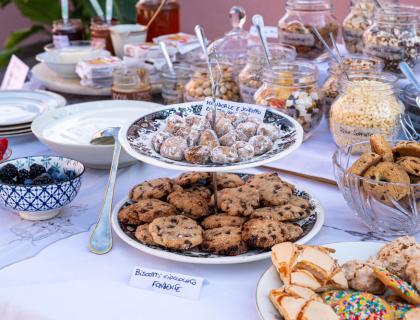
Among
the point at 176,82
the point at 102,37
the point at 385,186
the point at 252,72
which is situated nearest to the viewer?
the point at 385,186

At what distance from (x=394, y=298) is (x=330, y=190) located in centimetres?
41

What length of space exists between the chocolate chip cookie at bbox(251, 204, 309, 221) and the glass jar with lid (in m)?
0.77

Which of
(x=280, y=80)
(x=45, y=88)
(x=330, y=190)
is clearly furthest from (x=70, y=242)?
(x=45, y=88)

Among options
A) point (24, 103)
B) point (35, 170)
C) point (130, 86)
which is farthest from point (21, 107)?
point (35, 170)

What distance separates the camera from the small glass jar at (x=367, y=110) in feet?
3.76

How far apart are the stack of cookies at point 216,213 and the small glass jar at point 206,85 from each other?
0.41 meters

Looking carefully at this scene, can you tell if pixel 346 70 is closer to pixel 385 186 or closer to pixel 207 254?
pixel 385 186

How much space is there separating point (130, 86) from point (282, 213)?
72cm

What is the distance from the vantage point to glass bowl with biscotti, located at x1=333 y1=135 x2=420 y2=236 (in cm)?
84

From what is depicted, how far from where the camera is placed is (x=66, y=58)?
177 centimetres

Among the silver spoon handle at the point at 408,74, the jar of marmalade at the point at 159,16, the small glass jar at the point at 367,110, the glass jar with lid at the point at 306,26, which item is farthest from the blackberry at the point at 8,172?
the jar of marmalade at the point at 159,16

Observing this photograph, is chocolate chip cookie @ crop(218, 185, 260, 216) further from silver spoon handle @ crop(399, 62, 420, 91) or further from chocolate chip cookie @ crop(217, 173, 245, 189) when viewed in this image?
silver spoon handle @ crop(399, 62, 420, 91)

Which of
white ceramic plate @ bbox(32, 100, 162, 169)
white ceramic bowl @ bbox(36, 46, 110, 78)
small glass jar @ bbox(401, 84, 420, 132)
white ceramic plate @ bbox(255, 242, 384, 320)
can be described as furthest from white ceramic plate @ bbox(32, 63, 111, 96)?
white ceramic plate @ bbox(255, 242, 384, 320)

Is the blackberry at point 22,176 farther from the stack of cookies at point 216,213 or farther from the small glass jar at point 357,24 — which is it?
the small glass jar at point 357,24
